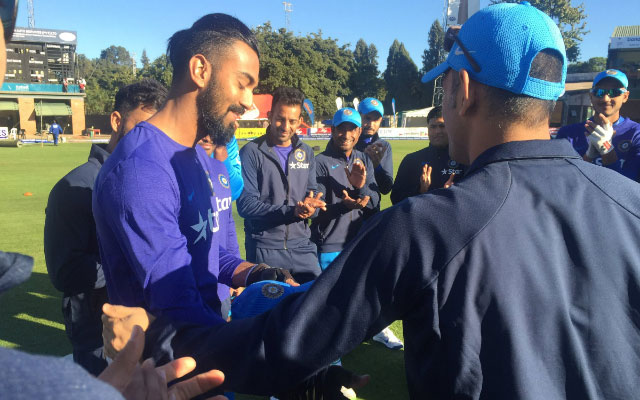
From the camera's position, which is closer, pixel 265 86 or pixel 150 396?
pixel 150 396

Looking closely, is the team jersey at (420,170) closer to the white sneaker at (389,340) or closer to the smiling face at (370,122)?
the white sneaker at (389,340)

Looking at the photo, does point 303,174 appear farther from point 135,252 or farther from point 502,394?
point 502,394

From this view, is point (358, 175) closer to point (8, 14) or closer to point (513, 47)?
point (513, 47)

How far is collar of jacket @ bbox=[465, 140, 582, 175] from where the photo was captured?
137cm

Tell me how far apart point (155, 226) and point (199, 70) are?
34.8 inches

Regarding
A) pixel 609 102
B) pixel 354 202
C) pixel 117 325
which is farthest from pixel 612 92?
pixel 117 325

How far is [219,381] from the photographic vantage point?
4.50 feet

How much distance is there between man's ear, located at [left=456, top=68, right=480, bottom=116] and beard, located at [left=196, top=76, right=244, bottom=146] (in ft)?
4.01

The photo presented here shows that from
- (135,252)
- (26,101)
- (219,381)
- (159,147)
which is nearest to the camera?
(219,381)

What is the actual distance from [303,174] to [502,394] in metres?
3.79

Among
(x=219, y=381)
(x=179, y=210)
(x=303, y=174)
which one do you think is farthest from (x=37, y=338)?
(x=219, y=381)

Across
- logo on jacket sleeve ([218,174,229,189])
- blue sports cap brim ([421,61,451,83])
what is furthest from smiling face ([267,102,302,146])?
blue sports cap brim ([421,61,451,83])

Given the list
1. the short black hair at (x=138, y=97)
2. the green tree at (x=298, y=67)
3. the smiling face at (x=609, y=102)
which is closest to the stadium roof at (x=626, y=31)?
the green tree at (x=298, y=67)

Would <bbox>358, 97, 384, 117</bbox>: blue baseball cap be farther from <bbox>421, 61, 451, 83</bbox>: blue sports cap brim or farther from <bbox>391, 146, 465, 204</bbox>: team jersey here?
<bbox>421, 61, 451, 83</bbox>: blue sports cap brim
